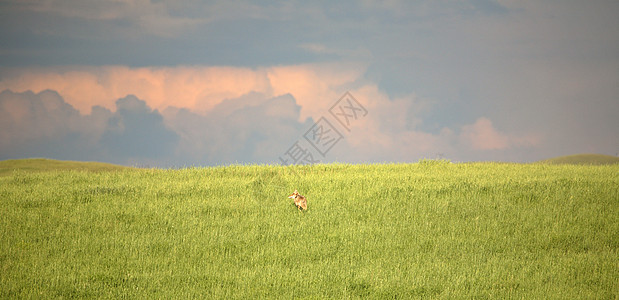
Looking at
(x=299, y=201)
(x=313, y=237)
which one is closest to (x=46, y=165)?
(x=299, y=201)

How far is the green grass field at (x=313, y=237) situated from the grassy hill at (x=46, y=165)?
4.91 metres

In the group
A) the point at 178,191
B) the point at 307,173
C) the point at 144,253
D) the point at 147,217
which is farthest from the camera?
the point at 307,173

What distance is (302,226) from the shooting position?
13.3 meters

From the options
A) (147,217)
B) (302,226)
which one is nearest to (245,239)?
(302,226)

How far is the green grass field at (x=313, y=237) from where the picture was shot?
32.6 feet

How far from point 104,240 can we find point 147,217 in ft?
6.12

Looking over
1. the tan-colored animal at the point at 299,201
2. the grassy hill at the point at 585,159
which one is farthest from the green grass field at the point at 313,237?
the grassy hill at the point at 585,159

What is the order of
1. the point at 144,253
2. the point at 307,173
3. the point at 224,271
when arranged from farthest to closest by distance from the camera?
the point at 307,173 → the point at 144,253 → the point at 224,271

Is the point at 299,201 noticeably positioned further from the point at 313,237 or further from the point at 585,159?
the point at 585,159

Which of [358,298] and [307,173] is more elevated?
[307,173]

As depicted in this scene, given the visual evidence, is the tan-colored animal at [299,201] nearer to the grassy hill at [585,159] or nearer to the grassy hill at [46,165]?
the grassy hill at [46,165]

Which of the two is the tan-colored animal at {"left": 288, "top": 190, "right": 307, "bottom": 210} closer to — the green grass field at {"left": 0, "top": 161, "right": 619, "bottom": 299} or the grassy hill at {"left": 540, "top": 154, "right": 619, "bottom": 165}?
the green grass field at {"left": 0, "top": 161, "right": 619, "bottom": 299}

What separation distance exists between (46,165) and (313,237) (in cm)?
1839

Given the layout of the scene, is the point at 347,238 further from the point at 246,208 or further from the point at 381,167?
the point at 381,167
